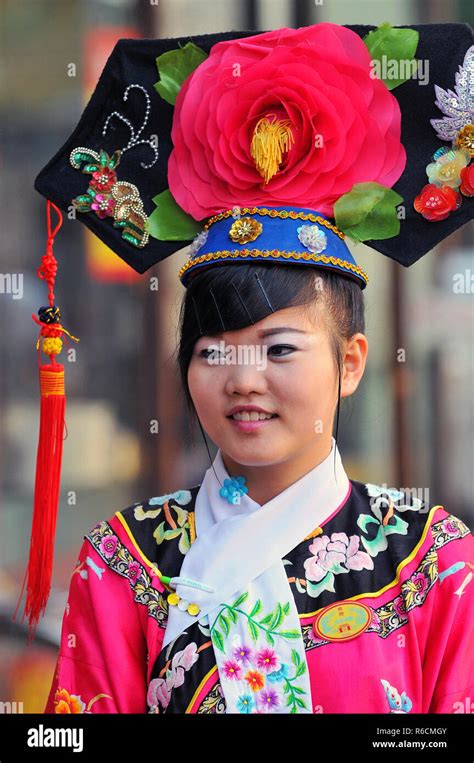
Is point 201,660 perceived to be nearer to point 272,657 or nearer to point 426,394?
point 272,657

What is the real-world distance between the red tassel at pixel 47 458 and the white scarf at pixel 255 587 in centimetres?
26

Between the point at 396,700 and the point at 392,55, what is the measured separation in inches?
38.9

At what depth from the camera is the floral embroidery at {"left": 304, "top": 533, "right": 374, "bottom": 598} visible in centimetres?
146

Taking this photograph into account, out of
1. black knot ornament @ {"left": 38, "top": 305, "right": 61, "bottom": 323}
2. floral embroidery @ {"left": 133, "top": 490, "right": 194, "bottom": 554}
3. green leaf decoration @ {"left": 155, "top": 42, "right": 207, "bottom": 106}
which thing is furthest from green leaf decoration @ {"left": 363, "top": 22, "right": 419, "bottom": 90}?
floral embroidery @ {"left": 133, "top": 490, "right": 194, "bottom": 554}

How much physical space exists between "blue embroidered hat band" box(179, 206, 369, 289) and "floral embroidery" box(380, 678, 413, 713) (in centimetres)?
62

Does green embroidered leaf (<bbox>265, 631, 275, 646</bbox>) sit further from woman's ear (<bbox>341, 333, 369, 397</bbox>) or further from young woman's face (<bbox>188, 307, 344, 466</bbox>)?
woman's ear (<bbox>341, 333, 369, 397</bbox>)

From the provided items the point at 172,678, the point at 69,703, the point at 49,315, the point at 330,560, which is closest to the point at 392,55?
the point at 49,315

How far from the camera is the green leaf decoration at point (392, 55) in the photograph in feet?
4.94

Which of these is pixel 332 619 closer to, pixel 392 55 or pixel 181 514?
pixel 181 514

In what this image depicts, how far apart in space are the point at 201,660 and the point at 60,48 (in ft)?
5.87

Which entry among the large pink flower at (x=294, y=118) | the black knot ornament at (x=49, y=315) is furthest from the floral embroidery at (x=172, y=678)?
the large pink flower at (x=294, y=118)

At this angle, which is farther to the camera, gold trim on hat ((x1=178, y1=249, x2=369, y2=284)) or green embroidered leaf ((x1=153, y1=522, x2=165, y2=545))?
green embroidered leaf ((x1=153, y1=522, x2=165, y2=545))

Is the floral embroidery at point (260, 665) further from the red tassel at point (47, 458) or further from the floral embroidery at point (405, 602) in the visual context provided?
the red tassel at point (47, 458)

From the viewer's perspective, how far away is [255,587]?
1.46 m
